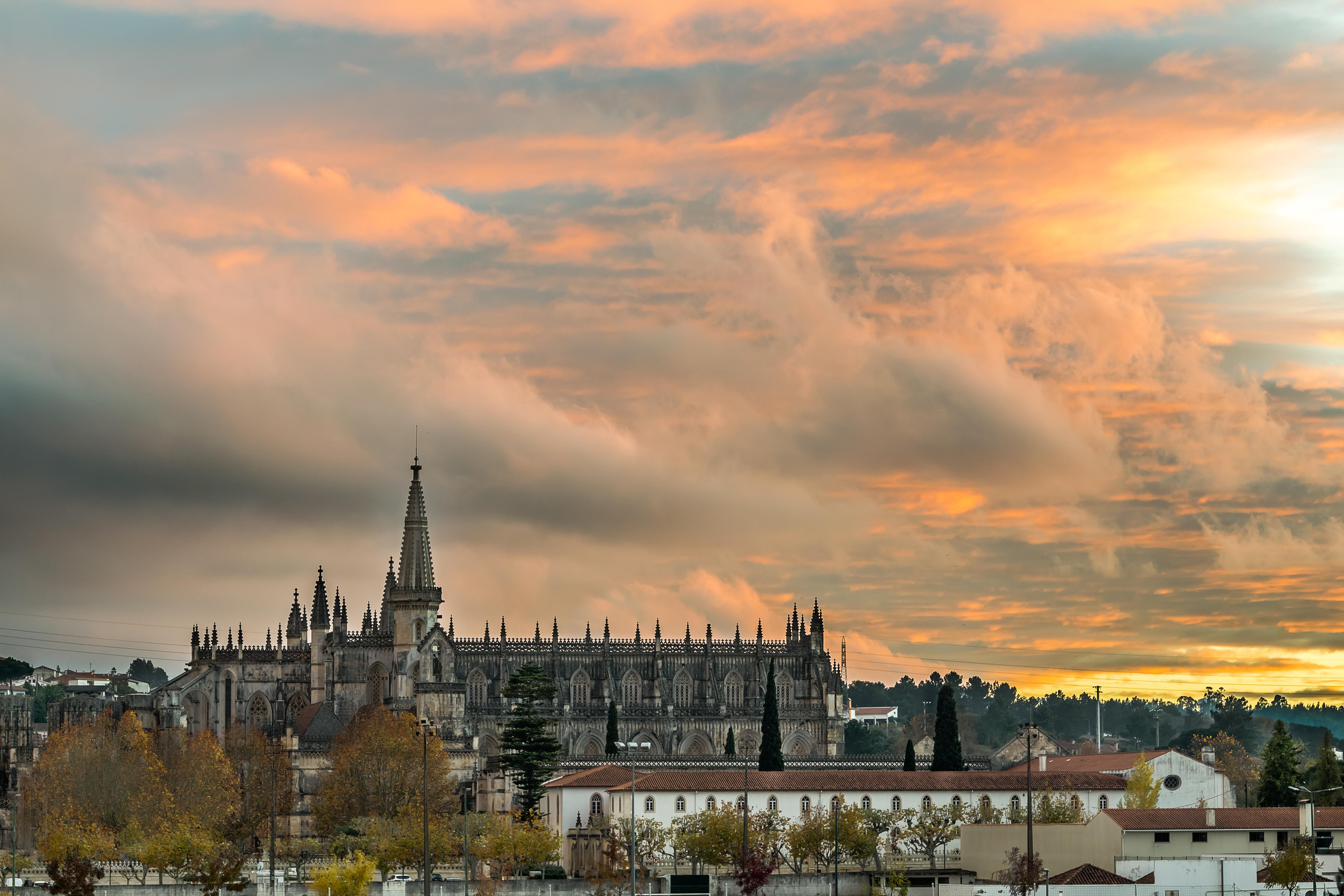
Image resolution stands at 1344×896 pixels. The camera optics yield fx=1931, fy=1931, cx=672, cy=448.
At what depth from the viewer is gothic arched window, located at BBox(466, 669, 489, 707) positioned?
13288 centimetres

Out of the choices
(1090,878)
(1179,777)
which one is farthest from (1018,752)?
(1090,878)

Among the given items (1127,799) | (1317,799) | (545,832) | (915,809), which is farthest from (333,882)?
(1317,799)

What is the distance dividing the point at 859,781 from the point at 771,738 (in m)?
13.4

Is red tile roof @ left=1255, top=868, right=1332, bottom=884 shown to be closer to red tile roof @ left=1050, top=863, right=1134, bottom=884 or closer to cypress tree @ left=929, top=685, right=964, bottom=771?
red tile roof @ left=1050, top=863, right=1134, bottom=884

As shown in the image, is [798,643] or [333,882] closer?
[333,882]

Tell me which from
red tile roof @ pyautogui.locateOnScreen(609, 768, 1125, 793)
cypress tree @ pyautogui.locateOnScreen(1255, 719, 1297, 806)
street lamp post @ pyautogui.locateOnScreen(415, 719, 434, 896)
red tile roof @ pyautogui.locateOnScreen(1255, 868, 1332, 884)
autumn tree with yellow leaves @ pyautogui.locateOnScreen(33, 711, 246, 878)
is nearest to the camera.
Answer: street lamp post @ pyautogui.locateOnScreen(415, 719, 434, 896)

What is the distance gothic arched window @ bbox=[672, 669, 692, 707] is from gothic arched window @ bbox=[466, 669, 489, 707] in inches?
535

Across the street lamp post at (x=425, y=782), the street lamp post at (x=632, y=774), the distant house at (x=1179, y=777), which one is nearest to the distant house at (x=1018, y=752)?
the distant house at (x=1179, y=777)

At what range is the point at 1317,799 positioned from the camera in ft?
332

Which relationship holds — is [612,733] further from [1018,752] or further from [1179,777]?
[1179,777]

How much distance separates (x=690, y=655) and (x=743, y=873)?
5779 centimetres

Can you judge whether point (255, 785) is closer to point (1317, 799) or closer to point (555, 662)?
point (555, 662)

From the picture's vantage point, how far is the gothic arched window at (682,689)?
138 m

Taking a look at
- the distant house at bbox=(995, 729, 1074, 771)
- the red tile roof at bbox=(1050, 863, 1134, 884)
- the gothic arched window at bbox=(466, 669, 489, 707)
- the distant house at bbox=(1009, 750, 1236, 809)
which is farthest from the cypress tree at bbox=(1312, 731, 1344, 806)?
the gothic arched window at bbox=(466, 669, 489, 707)
